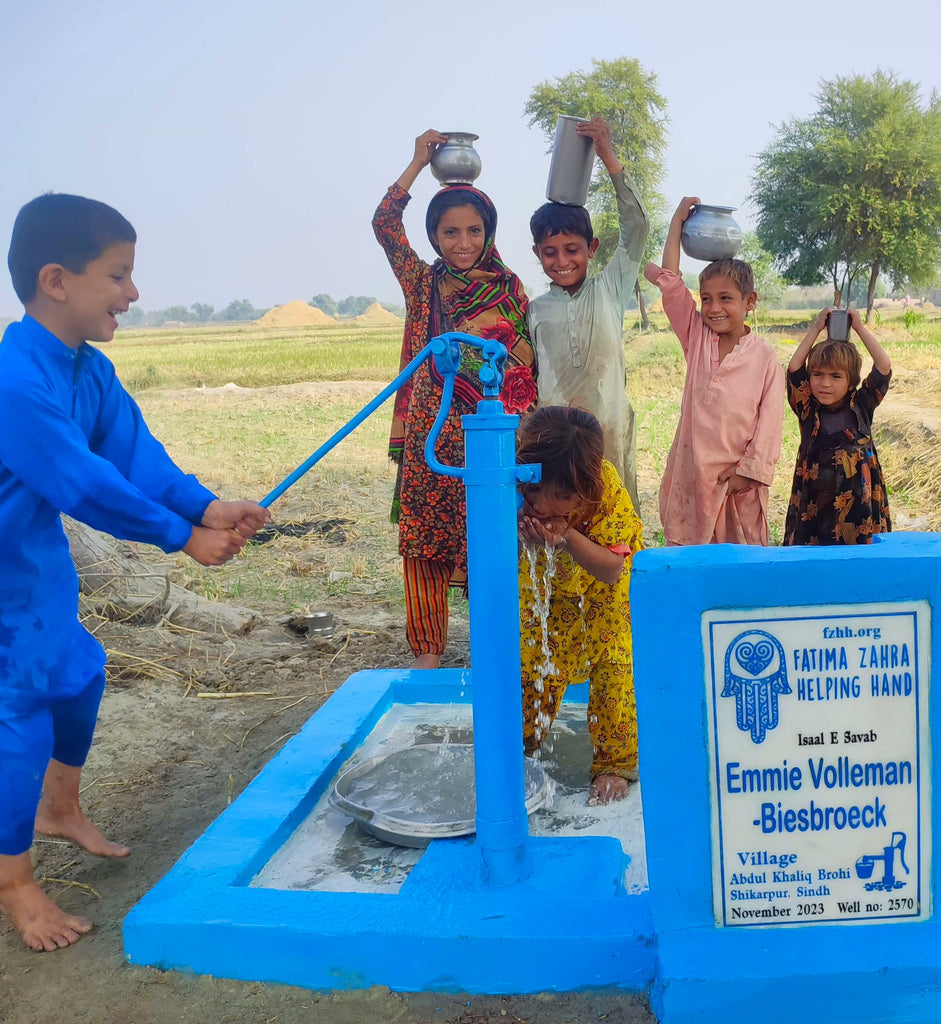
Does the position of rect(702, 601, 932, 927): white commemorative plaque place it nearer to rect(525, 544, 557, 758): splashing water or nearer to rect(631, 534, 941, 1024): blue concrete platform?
rect(631, 534, 941, 1024): blue concrete platform

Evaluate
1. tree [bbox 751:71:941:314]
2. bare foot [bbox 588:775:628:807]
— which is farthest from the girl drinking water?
tree [bbox 751:71:941:314]

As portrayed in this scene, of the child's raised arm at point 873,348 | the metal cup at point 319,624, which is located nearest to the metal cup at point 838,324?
the child's raised arm at point 873,348

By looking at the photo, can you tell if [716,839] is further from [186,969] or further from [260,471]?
[260,471]

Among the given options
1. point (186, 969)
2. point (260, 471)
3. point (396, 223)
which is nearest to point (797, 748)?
point (186, 969)

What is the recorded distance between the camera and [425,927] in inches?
75.7

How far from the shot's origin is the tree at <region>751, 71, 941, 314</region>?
3027 centimetres

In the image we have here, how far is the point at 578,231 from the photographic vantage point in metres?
3.51

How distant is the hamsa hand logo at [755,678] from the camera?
172 cm

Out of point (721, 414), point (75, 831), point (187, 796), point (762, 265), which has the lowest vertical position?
point (187, 796)

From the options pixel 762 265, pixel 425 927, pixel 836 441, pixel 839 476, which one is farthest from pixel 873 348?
pixel 762 265

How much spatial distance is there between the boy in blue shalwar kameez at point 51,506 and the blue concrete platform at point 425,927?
0.32 meters

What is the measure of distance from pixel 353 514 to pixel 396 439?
357cm

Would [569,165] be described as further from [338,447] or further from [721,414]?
[338,447]

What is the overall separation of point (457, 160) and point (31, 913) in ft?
9.17
